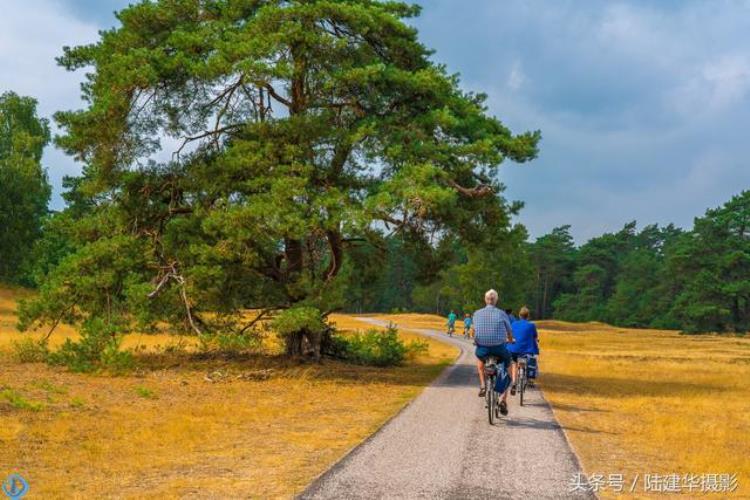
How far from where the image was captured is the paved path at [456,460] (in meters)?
6.78

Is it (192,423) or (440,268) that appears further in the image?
(440,268)

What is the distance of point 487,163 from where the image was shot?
1852cm

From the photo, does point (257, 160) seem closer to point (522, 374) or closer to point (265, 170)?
point (265, 170)

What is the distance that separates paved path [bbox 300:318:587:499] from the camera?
6.78m

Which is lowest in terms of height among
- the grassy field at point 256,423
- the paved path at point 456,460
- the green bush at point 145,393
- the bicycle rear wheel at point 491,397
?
the green bush at point 145,393

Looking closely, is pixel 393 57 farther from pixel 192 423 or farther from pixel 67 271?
pixel 192 423

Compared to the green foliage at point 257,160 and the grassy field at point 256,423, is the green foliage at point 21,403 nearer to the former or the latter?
the grassy field at point 256,423

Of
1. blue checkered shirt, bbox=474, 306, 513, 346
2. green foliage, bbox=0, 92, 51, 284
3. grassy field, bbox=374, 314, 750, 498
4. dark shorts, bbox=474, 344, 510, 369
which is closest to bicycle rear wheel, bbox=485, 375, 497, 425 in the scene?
dark shorts, bbox=474, 344, 510, 369

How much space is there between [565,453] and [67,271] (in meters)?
16.2

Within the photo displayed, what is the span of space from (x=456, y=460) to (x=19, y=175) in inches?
2132

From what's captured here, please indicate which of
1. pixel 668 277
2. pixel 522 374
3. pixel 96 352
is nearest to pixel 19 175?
pixel 96 352

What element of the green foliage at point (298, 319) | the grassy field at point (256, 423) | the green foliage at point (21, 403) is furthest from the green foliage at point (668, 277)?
the green foliage at point (21, 403)

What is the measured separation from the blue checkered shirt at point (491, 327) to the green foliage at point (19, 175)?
50.4 meters

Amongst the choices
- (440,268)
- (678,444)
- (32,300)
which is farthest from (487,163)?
(32,300)
